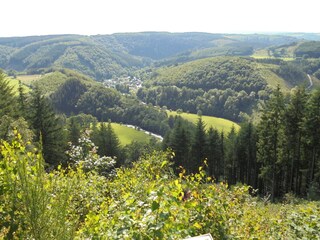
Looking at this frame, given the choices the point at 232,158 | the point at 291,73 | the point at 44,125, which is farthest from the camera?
the point at 291,73

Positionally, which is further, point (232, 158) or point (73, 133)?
point (232, 158)

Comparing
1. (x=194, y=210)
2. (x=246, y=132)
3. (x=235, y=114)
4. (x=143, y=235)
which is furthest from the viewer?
(x=235, y=114)

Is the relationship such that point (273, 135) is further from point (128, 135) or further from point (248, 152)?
point (128, 135)

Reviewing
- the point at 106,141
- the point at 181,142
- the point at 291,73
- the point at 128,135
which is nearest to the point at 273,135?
the point at 181,142

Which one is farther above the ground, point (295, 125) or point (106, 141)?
point (295, 125)

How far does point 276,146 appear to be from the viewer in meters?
35.9

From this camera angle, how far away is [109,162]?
32.7 feet

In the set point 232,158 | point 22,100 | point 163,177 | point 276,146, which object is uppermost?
point 163,177

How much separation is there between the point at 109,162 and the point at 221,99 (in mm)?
167570

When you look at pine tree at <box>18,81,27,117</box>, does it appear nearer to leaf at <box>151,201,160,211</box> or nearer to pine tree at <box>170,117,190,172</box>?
pine tree at <box>170,117,190,172</box>

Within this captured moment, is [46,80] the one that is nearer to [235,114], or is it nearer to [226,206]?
[235,114]

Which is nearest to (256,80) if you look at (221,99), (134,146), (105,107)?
(221,99)

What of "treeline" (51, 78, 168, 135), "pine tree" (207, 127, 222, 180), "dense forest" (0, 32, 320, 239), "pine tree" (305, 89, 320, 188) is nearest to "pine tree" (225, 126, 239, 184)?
"dense forest" (0, 32, 320, 239)

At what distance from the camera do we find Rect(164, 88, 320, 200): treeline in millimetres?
32250
